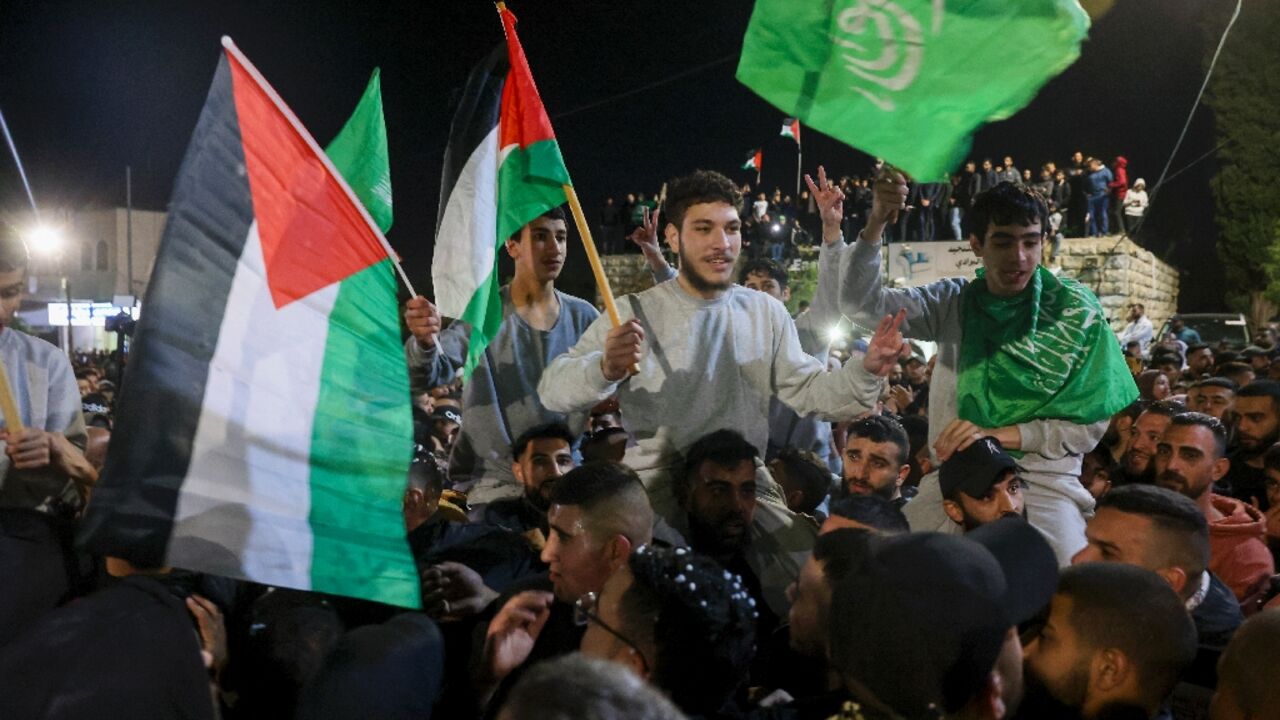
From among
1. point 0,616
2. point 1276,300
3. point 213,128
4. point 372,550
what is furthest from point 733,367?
point 1276,300

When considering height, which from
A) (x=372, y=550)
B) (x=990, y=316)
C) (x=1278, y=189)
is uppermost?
(x=1278, y=189)

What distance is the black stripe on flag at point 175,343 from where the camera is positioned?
8.30ft

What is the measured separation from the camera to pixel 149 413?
8.52 ft

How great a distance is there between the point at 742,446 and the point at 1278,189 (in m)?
33.5

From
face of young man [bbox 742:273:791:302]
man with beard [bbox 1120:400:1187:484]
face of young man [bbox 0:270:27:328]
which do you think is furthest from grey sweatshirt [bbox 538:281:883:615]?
face of young man [bbox 742:273:791:302]

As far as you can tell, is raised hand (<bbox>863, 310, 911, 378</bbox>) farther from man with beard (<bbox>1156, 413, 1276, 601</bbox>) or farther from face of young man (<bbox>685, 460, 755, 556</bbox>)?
man with beard (<bbox>1156, 413, 1276, 601</bbox>)

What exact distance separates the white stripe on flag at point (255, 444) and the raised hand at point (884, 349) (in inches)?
72.0

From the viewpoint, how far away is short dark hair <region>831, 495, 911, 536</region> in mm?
3379

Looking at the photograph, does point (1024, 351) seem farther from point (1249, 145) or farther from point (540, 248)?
point (1249, 145)

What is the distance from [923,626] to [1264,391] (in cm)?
597

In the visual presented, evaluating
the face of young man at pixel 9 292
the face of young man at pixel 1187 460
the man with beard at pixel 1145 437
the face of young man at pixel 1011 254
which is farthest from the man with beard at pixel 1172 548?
the face of young man at pixel 9 292

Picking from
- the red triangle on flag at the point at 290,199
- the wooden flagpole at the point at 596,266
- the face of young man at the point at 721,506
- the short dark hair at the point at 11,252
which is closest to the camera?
the red triangle on flag at the point at 290,199

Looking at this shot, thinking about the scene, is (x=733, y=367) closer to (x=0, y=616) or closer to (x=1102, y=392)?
(x=1102, y=392)

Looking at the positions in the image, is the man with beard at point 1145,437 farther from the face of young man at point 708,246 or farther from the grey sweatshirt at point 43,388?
the grey sweatshirt at point 43,388
